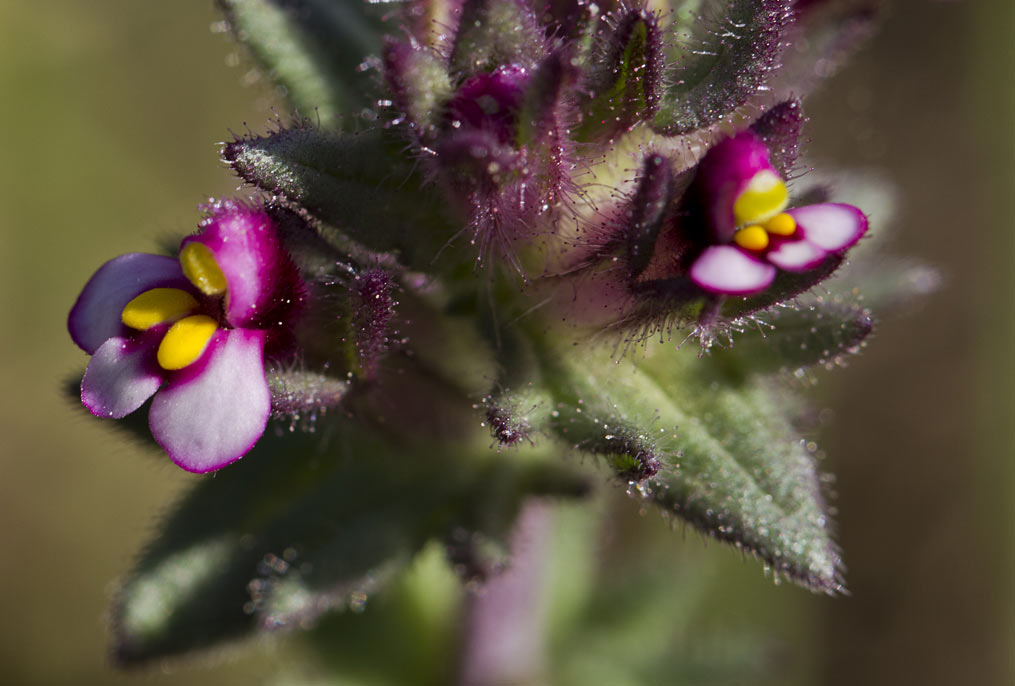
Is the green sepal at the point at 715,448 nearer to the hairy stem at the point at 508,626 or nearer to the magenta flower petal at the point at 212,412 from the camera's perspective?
the magenta flower petal at the point at 212,412

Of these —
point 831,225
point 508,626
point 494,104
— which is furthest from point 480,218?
point 508,626

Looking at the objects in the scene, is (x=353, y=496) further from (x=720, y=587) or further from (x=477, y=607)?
(x=720, y=587)

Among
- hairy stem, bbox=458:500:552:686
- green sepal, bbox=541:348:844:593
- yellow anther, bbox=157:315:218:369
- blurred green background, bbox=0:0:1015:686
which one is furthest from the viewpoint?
blurred green background, bbox=0:0:1015:686

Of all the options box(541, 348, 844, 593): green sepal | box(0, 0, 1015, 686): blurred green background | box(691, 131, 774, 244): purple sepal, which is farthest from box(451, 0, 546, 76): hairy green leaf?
box(0, 0, 1015, 686): blurred green background

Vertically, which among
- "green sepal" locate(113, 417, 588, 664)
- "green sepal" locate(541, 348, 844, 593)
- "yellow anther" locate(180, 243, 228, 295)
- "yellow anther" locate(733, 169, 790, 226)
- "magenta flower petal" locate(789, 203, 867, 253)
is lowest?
"green sepal" locate(113, 417, 588, 664)

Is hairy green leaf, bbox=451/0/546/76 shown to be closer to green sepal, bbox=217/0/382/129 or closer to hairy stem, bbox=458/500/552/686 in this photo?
green sepal, bbox=217/0/382/129

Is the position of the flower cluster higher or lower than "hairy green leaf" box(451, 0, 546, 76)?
lower

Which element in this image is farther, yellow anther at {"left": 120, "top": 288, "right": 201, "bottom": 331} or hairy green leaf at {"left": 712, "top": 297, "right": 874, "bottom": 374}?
hairy green leaf at {"left": 712, "top": 297, "right": 874, "bottom": 374}

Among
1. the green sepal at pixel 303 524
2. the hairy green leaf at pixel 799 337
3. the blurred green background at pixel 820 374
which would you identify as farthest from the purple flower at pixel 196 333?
the blurred green background at pixel 820 374
